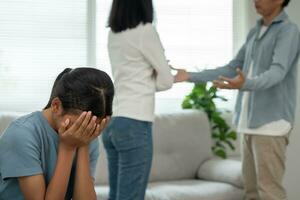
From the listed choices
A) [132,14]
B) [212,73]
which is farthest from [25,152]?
[212,73]

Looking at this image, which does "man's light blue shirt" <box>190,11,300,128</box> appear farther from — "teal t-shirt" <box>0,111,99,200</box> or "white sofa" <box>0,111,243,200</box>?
"teal t-shirt" <box>0,111,99,200</box>

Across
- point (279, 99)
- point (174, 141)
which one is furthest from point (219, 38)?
point (279, 99)

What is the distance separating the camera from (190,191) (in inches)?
123

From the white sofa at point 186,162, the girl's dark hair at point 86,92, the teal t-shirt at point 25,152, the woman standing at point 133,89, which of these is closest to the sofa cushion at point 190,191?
the white sofa at point 186,162

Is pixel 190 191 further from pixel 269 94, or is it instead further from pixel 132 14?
pixel 132 14

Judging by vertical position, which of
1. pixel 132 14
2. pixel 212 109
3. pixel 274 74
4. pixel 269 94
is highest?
pixel 132 14

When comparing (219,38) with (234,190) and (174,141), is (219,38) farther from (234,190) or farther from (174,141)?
(234,190)

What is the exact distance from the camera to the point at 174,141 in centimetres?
366

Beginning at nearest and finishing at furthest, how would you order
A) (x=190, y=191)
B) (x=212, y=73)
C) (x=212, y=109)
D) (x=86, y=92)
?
(x=86, y=92)
(x=212, y=73)
(x=190, y=191)
(x=212, y=109)

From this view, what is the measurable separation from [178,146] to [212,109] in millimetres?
481

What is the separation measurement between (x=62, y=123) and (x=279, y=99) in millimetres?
1423

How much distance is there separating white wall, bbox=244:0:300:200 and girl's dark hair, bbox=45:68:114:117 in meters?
3.03

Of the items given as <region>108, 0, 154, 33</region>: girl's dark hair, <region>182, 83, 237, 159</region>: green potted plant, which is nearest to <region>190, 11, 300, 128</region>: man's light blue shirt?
<region>108, 0, 154, 33</region>: girl's dark hair

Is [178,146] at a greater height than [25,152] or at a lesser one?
lesser
